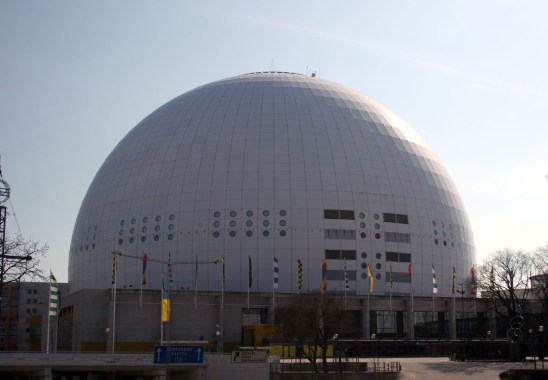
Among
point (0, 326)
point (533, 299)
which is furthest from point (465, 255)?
point (0, 326)

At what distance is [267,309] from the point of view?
71688 millimetres

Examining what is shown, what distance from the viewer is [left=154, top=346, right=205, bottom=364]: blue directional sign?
4944cm

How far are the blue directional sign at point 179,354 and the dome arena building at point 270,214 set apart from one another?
A: 1711 cm

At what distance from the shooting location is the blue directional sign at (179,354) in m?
49.4

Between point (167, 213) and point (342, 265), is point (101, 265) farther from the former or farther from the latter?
point (342, 265)

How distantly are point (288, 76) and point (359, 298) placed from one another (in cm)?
2799

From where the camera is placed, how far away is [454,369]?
2048 inches

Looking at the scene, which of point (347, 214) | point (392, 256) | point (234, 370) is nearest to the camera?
point (234, 370)

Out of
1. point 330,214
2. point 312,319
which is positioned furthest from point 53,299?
point 330,214

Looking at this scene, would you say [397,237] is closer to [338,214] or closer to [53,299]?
[338,214]

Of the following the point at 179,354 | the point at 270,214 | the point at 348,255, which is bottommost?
the point at 179,354

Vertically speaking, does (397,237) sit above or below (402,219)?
below

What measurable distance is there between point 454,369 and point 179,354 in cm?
1760

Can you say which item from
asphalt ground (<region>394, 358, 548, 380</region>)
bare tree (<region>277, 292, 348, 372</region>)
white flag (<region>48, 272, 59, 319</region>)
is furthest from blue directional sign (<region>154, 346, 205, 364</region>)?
asphalt ground (<region>394, 358, 548, 380</region>)
